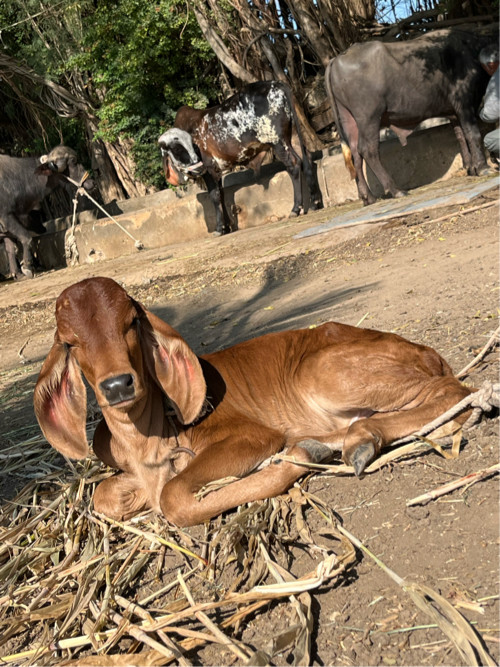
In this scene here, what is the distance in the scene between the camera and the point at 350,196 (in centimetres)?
1315

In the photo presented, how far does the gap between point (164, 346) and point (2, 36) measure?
1596 cm

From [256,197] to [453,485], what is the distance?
11327 millimetres

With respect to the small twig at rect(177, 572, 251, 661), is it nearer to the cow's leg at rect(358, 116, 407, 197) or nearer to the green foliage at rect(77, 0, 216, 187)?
the cow's leg at rect(358, 116, 407, 197)

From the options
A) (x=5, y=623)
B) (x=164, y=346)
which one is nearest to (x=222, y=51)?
(x=164, y=346)

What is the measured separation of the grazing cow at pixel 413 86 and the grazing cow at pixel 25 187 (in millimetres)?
7067

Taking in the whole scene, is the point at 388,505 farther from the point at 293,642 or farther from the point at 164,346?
the point at 164,346

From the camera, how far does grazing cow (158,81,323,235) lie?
1303 centimetres

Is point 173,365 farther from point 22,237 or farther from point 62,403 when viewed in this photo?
point 22,237

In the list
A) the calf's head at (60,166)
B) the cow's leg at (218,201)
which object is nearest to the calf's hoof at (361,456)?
the cow's leg at (218,201)

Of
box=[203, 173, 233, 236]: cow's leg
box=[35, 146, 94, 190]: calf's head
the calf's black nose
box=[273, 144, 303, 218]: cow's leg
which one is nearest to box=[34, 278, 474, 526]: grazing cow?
the calf's black nose

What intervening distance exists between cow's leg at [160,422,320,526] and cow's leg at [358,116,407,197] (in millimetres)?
8568

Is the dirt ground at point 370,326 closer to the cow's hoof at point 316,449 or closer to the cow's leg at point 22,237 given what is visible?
the cow's hoof at point 316,449

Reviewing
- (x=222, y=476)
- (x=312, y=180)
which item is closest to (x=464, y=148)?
(x=312, y=180)

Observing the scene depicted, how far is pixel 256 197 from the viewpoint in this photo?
13938 mm
